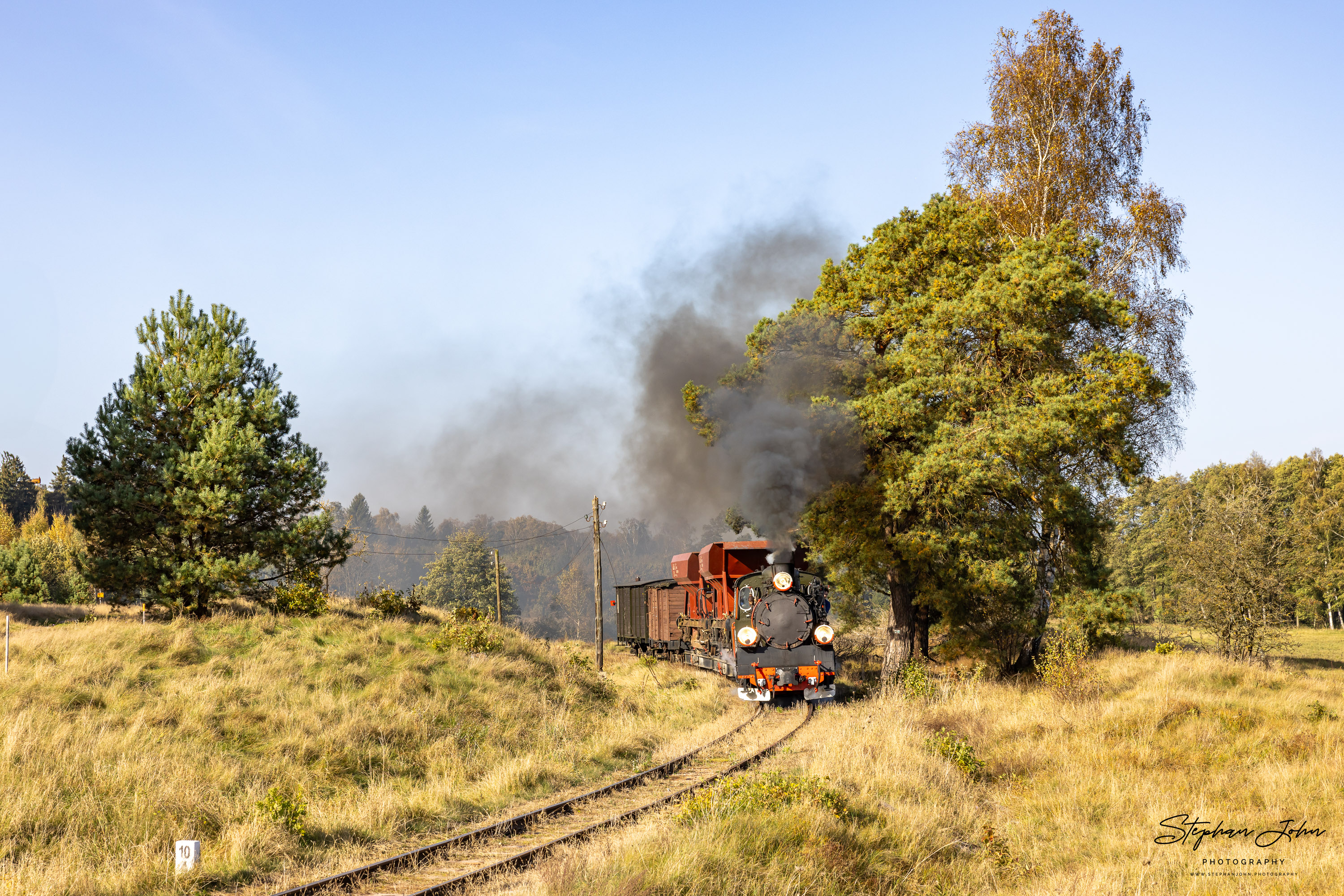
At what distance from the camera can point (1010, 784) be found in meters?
12.0

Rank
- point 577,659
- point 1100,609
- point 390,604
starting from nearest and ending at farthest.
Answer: point 1100,609, point 577,659, point 390,604

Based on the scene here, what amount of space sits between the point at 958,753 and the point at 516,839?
23.0 feet

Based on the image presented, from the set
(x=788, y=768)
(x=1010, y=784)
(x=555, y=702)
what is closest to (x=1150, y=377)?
(x=1010, y=784)

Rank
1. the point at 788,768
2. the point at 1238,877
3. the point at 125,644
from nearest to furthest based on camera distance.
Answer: the point at 1238,877 → the point at 788,768 → the point at 125,644

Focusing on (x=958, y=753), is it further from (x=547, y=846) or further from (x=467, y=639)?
(x=467, y=639)

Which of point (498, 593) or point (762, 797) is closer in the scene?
point (762, 797)

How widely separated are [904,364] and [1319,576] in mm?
55855

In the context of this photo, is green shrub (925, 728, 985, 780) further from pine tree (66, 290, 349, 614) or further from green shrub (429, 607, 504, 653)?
pine tree (66, 290, 349, 614)

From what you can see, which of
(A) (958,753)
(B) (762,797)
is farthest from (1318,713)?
(B) (762,797)

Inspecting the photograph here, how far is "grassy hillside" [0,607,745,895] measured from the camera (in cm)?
870

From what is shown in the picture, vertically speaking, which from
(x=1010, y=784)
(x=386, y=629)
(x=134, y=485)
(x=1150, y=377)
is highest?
(x=1150, y=377)

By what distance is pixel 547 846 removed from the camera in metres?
8.99

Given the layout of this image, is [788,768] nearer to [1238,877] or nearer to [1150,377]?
[1238,877]

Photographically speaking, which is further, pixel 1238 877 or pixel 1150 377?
pixel 1150 377
